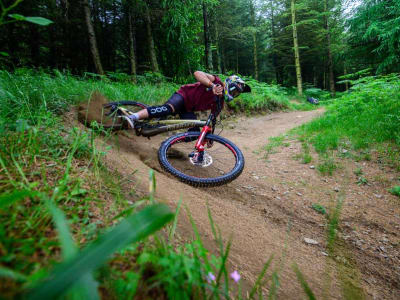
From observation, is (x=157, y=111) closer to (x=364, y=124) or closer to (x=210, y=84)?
(x=210, y=84)

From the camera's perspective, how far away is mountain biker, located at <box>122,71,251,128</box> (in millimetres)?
3344

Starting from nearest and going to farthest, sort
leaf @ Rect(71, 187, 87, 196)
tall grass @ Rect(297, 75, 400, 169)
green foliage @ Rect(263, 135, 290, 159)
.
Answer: leaf @ Rect(71, 187, 87, 196) < tall grass @ Rect(297, 75, 400, 169) < green foliage @ Rect(263, 135, 290, 159)

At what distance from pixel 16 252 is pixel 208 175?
2.96m

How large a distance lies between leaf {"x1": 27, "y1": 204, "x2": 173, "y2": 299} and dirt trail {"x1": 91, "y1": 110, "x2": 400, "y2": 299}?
52cm

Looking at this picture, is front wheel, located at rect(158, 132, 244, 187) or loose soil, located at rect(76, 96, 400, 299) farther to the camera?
front wheel, located at rect(158, 132, 244, 187)

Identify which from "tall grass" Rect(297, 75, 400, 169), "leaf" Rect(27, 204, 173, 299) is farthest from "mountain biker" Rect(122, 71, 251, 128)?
"leaf" Rect(27, 204, 173, 299)

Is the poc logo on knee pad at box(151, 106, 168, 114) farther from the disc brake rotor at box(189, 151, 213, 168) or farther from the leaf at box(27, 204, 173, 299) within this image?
the leaf at box(27, 204, 173, 299)

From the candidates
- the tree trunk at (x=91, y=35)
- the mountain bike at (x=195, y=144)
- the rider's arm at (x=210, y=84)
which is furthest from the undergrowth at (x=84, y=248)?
the tree trunk at (x=91, y=35)

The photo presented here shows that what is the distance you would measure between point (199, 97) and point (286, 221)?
253cm

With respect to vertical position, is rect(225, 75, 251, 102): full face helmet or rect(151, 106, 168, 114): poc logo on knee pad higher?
rect(225, 75, 251, 102): full face helmet

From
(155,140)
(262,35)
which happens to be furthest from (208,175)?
(262,35)

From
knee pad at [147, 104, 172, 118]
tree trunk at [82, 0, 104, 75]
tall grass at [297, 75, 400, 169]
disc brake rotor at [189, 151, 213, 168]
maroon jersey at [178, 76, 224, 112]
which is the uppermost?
tree trunk at [82, 0, 104, 75]

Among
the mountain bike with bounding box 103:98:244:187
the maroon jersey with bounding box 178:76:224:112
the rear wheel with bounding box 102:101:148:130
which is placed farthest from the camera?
the maroon jersey with bounding box 178:76:224:112

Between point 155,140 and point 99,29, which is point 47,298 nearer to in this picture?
point 155,140
